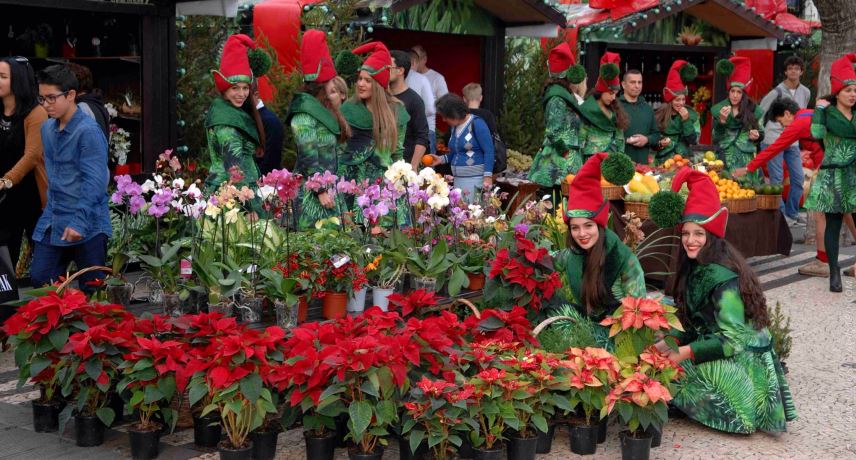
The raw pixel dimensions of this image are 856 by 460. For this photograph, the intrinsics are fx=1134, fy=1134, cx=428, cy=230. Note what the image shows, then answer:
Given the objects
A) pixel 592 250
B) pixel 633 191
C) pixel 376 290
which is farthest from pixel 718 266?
pixel 633 191

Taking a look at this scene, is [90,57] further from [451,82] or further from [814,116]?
[814,116]

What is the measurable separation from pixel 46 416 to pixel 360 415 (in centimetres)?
166

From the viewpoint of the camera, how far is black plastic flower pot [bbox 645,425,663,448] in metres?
5.09

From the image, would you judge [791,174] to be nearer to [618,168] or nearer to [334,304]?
[618,168]

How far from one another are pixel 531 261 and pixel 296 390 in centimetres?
155

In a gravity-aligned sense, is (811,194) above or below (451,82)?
below

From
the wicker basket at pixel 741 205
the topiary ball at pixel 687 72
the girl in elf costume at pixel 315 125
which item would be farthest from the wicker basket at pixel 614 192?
the topiary ball at pixel 687 72

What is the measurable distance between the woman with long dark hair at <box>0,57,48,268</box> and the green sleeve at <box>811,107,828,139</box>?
6114 millimetres

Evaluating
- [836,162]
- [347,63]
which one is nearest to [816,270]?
[836,162]

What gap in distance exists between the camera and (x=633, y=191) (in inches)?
356

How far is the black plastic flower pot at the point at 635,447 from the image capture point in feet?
16.2

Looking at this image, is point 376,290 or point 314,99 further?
point 314,99

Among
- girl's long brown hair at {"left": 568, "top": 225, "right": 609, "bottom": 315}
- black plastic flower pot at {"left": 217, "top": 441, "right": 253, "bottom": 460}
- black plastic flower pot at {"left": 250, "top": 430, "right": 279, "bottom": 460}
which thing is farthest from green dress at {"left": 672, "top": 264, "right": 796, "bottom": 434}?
black plastic flower pot at {"left": 217, "top": 441, "right": 253, "bottom": 460}

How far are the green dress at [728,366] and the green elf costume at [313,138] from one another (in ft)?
8.31
